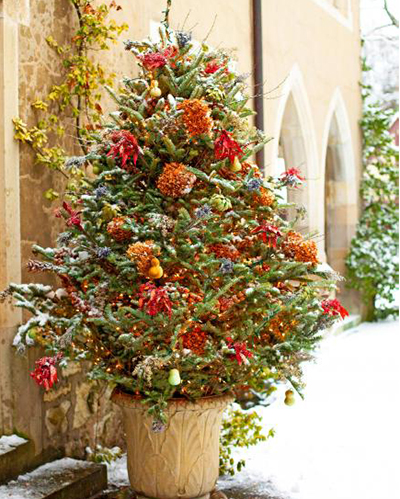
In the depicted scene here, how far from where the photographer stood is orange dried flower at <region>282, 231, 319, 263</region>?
3105 millimetres

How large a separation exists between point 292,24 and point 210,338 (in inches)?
190

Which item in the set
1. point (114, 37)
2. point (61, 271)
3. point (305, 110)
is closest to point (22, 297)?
point (61, 271)

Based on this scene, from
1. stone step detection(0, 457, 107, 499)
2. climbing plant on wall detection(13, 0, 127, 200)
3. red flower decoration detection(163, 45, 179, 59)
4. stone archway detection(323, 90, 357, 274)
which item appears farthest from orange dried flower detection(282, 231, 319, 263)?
stone archway detection(323, 90, 357, 274)

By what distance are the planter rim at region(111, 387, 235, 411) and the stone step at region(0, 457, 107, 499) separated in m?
0.49

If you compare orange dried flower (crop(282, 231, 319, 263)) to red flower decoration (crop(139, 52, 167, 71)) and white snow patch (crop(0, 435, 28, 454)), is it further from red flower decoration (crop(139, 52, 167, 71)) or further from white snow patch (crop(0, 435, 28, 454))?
white snow patch (crop(0, 435, 28, 454))

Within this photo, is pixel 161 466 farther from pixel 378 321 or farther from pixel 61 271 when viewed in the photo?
pixel 378 321

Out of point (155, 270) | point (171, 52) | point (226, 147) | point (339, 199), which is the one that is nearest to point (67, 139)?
point (171, 52)

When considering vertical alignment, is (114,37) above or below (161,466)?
above

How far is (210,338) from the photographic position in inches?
118

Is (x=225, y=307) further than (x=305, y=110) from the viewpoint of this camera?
No

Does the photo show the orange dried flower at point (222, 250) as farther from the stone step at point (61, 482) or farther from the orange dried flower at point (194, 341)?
the stone step at point (61, 482)

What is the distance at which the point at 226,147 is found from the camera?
2975 mm

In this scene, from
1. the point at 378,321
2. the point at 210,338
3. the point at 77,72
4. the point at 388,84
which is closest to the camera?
the point at 210,338

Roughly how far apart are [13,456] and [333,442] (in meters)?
2.05
